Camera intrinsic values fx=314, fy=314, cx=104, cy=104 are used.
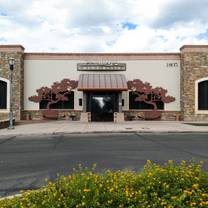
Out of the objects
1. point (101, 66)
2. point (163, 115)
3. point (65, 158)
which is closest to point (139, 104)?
point (163, 115)

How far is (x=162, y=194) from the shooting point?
14.9 feet

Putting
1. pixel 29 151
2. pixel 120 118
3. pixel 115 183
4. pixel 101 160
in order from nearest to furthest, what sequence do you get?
1. pixel 115 183
2. pixel 101 160
3. pixel 29 151
4. pixel 120 118

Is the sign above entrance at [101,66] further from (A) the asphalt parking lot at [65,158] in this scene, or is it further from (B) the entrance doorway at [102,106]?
(A) the asphalt parking lot at [65,158]

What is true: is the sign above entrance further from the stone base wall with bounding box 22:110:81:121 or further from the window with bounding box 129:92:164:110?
the stone base wall with bounding box 22:110:81:121

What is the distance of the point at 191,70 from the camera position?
30.5 m

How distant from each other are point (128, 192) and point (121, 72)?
28.1 m

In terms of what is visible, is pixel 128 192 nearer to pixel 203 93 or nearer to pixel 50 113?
pixel 50 113

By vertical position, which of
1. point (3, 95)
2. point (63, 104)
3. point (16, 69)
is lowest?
point (63, 104)

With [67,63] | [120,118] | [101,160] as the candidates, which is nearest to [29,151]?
[101,160]

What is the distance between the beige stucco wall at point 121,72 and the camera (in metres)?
32.0

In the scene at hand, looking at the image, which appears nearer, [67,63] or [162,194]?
[162,194]

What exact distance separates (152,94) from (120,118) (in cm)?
448

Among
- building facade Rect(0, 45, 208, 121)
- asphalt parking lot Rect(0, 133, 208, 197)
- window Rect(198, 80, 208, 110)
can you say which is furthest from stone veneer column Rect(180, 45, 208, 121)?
asphalt parking lot Rect(0, 133, 208, 197)

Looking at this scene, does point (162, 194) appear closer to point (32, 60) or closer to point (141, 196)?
point (141, 196)
